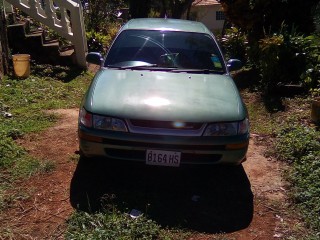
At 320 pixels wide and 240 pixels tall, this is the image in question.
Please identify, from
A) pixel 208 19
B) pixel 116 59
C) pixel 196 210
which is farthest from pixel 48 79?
pixel 208 19

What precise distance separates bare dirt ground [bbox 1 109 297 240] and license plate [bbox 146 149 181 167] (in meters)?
0.35

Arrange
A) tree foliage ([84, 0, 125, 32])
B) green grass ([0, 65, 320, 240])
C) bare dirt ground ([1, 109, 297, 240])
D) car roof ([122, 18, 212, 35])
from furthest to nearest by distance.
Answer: tree foliage ([84, 0, 125, 32]), car roof ([122, 18, 212, 35]), bare dirt ground ([1, 109, 297, 240]), green grass ([0, 65, 320, 240])

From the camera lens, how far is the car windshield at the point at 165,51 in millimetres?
4512

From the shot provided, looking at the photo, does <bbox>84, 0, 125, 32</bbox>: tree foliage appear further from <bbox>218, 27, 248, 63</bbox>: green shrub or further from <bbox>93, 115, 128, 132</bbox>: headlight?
<bbox>93, 115, 128, 132</bbox>: headlight

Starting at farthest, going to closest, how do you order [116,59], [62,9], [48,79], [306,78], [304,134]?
1. [62,9]
2. [48,79]
3. [306,78]
4. [304,134]
5. [116,59]

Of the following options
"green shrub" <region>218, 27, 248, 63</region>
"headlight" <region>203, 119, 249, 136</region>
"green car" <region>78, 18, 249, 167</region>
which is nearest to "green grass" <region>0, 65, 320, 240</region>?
"green car" <region>78, 18, 249, 167</region>

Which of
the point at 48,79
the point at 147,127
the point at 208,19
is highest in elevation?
the point at 147,127

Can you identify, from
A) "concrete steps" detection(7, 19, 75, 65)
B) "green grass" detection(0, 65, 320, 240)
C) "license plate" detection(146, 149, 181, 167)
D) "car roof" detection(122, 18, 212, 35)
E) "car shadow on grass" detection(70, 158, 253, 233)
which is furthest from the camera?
"concrete steps" detection(7, 19, 75, 65)

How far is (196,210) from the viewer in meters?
3.48

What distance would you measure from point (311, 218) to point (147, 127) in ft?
5.35

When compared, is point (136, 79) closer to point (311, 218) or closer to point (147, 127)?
point (147, 127)

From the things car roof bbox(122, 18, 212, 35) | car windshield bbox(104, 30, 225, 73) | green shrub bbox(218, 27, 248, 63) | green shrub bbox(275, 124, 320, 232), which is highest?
car roof bbox(122, 18, 212, 35)

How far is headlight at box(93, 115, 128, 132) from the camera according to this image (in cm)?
344

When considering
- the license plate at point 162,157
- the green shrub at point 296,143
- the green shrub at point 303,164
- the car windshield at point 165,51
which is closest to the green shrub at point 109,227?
the license plate at point 162,157
